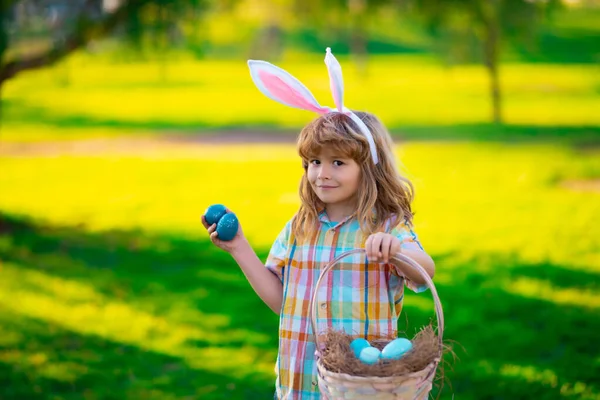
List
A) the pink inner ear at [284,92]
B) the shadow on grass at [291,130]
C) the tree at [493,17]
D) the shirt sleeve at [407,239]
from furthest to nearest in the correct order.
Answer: the shadow on grass at [291,130]
the tree at [493,17]
the pink inner ear at [284,92]
the shirt sleeve at [407,239]

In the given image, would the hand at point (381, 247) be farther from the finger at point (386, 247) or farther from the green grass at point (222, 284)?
the green grass at point (222, 284)

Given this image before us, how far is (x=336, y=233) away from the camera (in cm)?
254

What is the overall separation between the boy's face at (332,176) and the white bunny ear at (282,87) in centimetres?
16

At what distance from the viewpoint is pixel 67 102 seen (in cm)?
2759

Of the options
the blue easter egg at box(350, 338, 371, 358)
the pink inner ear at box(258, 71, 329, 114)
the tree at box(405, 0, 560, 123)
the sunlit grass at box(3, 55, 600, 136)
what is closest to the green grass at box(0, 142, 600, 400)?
the pink inner ear at box(258, 71, 329, 114)

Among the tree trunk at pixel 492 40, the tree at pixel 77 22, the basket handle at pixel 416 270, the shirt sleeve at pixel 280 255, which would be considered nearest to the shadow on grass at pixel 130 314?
the tree at pixel 77 22

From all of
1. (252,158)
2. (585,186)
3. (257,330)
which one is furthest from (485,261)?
(252,158)

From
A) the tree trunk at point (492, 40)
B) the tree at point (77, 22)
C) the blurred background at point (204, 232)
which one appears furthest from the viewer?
the tree trunk at point (492, 40)

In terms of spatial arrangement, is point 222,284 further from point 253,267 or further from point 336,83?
point 336,83

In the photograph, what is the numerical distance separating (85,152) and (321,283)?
46.3 ft

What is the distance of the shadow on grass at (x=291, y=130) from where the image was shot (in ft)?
53.8

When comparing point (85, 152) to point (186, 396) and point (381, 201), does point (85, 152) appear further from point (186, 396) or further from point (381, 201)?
point (381, 201)

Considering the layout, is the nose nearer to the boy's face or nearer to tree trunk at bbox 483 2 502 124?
the boy's face

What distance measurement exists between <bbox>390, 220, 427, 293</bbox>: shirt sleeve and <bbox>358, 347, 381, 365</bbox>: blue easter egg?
1.15 ft
